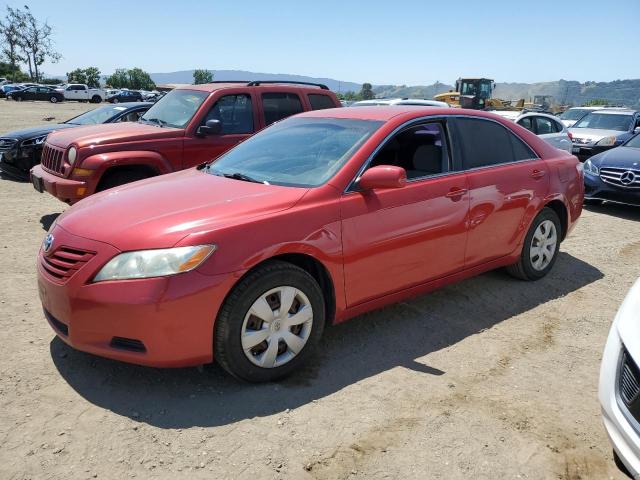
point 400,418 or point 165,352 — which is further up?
point 165,352

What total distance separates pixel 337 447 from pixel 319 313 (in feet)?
2.84

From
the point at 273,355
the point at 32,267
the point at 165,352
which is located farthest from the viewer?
the point at 32,267

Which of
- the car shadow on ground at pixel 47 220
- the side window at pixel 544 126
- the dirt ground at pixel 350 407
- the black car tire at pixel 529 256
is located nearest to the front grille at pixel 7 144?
the car shadow on ground at pixel 47 220

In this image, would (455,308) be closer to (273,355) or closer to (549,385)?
(549,385)

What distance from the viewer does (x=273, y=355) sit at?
3174 mm

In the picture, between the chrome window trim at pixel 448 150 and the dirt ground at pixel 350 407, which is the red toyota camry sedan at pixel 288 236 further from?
the dirt ground at pixel 350 407

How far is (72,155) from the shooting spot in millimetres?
6199

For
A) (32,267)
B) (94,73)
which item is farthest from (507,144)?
(94,73)

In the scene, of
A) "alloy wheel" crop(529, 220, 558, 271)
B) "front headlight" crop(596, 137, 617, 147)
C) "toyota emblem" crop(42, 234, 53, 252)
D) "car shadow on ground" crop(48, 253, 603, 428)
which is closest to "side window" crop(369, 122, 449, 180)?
"car shadow on ground" crop(48, 253, 603, 428)

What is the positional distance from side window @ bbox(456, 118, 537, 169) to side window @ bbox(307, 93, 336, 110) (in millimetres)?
3664

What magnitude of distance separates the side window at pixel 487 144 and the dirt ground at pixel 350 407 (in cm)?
124

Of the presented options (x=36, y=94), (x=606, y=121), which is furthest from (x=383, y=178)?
(x=36, y=94)

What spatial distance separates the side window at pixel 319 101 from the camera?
784 cm

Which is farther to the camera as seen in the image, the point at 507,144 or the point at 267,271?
the point at 507,144
